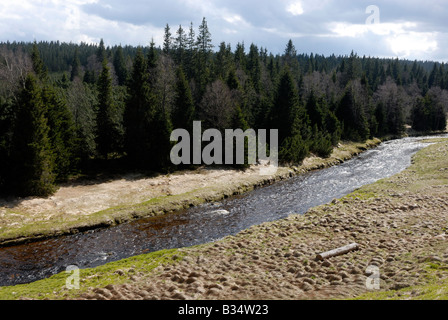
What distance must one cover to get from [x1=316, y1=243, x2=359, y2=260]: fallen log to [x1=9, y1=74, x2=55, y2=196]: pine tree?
2293cm

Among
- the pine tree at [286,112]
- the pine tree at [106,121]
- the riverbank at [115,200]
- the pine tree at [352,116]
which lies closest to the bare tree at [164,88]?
the pine tree at [106,121]

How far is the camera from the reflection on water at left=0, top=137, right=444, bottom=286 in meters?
17.4

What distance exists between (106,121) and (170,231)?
21.7m

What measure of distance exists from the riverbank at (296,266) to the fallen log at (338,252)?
259mm

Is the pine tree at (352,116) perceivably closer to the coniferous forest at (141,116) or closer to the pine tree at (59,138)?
the coniferous forest at (141,116)

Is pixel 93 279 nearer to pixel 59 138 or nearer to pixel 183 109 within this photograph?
pixel 59 138

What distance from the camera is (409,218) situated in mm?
19203

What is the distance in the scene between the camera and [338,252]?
14.6 metres

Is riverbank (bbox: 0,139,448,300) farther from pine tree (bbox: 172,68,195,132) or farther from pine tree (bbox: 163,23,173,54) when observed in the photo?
pine tree (bbox: 163,23,173,54)

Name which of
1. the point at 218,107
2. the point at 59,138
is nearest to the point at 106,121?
the point at 59,138
